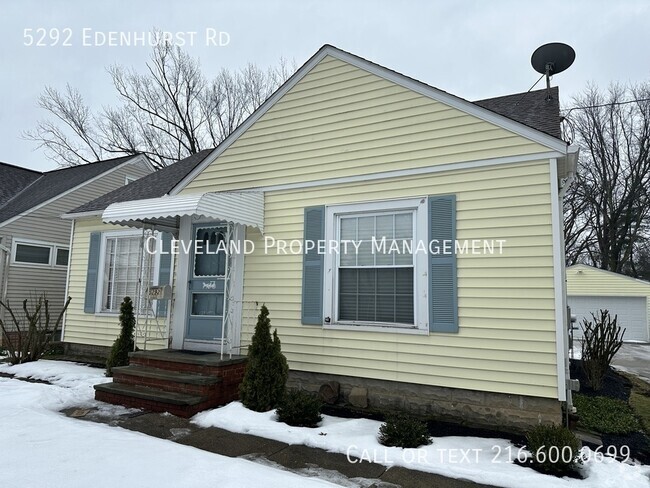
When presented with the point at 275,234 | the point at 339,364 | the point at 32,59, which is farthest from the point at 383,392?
the point at 32,59

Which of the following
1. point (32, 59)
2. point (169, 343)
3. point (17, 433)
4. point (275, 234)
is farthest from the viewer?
point (32, 59)

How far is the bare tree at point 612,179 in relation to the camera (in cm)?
2416

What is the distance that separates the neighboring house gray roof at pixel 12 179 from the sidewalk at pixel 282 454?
13.2 metres

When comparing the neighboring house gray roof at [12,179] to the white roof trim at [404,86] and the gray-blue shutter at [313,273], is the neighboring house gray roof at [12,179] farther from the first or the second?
the gray-blue shutter at [313,273]

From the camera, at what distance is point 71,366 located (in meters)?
7.85

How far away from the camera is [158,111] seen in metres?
21.1

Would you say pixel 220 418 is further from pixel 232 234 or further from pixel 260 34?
pixel 260 34

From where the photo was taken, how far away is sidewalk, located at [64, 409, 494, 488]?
11.2 feet

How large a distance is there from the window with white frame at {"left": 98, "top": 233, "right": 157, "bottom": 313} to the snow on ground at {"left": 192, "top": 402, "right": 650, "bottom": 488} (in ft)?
14.8

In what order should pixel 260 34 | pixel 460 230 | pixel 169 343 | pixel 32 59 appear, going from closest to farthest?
pixel 460 230 < pixel 169 343 < pixel 32 59 < pixel 260 34

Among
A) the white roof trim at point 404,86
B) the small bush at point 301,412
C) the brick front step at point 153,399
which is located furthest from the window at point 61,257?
the small bush at point 301,412

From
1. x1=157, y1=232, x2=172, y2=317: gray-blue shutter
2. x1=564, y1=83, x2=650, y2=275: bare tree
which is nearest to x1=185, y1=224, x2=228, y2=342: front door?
x1=157, y1=232, x2=172, y2=317: gray-blue shutter

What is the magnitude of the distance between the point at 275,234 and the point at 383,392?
106 inches

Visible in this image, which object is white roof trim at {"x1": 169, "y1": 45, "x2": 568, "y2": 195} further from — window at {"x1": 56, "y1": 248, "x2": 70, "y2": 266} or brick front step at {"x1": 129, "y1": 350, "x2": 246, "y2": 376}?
window at {"x1": 56, "y1": 248, "x2": 70, "y2": 266}
